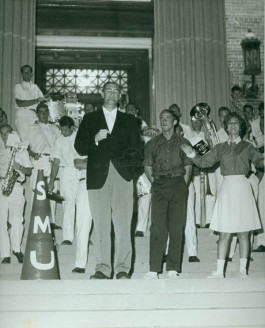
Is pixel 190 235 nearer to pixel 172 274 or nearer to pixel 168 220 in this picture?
pixel 168 220

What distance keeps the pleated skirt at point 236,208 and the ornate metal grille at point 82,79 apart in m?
6.77

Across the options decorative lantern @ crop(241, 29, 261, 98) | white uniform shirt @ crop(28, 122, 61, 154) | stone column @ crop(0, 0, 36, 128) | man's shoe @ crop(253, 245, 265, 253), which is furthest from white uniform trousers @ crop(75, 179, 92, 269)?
decorative lantern @ crop(241, 29, 261, 98)

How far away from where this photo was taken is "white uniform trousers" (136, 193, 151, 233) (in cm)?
733

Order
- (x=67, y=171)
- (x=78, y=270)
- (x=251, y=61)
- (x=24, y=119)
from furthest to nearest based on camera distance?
(x=251, y=61) → (x=24, y=119) → (x=67, y=171) → (x=78, y=270)

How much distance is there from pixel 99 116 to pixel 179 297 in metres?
2.10

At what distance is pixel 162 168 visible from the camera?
5.94 metres

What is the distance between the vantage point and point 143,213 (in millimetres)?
7379

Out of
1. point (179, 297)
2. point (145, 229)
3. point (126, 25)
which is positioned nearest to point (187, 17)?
point (126, 25)

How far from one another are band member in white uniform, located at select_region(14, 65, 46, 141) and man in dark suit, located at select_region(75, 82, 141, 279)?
338cm

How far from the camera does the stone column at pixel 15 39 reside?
10094 millimetres

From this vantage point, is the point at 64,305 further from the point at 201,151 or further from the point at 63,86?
the point at 63,86

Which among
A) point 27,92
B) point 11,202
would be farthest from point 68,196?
point 27,92

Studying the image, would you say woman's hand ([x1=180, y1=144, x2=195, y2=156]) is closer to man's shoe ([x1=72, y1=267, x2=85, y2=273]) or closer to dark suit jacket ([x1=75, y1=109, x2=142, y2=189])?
dark suit jacket ([x1=75, y1=109, x2=142, y2=189])

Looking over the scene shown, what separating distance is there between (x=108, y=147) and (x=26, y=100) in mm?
3818
